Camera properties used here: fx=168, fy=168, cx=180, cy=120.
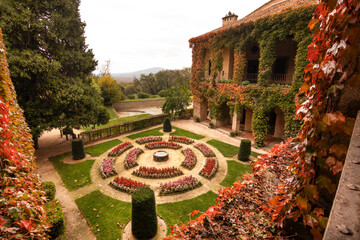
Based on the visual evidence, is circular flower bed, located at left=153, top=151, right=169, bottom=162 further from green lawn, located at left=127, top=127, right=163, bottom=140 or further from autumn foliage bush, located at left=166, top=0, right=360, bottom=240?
autumn foliage bush, located at left=166, top=0, right=360, bottom=240

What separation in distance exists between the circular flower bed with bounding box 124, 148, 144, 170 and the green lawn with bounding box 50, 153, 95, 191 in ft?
8.34

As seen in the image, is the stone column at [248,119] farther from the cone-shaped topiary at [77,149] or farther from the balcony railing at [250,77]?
the cone-shaped topiary at [77,149]

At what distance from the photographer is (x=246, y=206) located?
3.14 m

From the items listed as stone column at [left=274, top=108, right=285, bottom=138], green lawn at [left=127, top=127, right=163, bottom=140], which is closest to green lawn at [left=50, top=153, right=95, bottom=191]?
green lawn at [left=127, top=127, right=163, bottom=140]

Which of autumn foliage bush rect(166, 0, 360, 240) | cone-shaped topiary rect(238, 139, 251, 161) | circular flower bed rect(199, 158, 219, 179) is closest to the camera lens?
autumn foliage bush rect(166, 0, 360, 240)

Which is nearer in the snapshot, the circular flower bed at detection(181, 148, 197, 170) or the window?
the circular flower bed at detection(181, 148, 197, 170)

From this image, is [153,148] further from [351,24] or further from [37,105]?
[351,24]

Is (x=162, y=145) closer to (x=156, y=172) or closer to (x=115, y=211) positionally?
(x=156, y=172)

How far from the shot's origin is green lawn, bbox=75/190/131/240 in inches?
291

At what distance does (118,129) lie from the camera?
1883 centimetres

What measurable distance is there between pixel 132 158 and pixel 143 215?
22.0 feet

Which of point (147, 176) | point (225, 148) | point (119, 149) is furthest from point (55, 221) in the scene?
point (225, 148)

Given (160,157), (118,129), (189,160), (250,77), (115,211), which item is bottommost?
(115,211)

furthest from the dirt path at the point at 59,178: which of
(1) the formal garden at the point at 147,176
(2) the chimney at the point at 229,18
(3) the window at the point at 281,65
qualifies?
(2) the chimney at the point at 229,18
